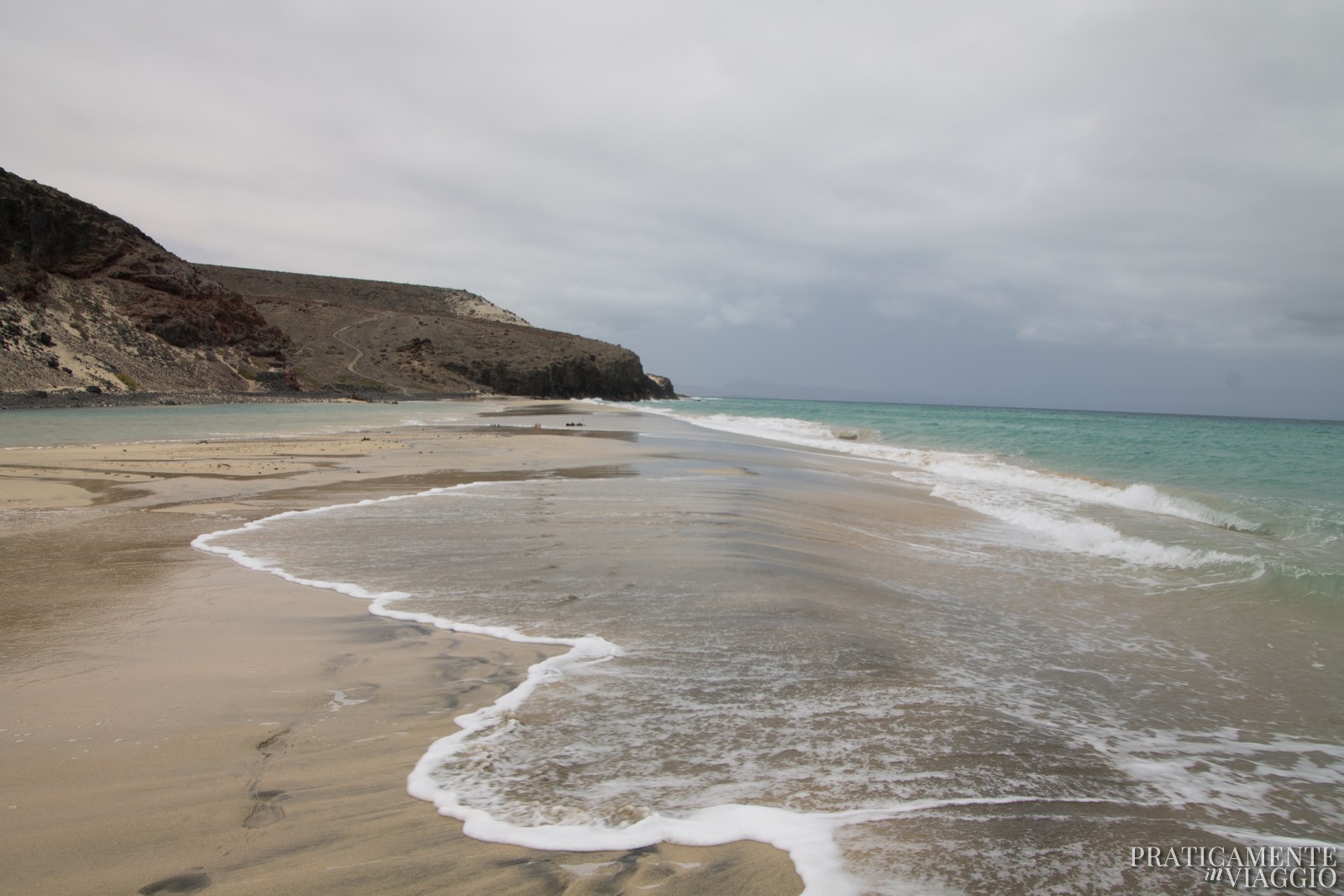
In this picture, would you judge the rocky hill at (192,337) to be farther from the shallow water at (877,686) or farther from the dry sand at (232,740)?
the shallow water at (877,686)

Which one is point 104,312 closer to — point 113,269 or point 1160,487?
point 113,269

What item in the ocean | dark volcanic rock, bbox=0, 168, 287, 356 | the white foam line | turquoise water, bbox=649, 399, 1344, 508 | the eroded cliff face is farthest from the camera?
dark volcanic rock, bbox=0, 168, 287, 356

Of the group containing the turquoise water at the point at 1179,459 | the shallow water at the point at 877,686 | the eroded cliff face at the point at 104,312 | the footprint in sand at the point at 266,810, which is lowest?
the shallow water at the point at 877,686

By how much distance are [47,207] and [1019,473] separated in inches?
2337

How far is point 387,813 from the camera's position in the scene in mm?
2305

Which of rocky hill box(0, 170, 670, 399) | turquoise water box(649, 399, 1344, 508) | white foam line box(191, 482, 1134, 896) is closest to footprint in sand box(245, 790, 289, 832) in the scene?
white foam line box(191, 482, 1134, 896)

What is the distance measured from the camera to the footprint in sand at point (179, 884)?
73.4 inches

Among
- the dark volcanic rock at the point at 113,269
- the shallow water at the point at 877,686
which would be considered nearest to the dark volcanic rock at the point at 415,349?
the dark volcanic rock at the point at 113,269

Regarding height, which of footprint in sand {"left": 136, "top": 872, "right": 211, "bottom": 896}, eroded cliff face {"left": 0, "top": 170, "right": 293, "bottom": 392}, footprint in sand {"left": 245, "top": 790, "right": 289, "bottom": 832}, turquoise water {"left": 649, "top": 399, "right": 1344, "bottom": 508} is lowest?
footprint in sand {"left": 245, "top": 790, "right": 289, "bottom": 832}

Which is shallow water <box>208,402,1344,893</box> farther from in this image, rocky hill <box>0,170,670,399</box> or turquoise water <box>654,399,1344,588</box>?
rocky hill <box>0,170,670,399</box>

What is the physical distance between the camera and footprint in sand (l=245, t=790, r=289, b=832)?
2.20m

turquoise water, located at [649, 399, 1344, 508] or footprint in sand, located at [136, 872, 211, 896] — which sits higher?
turquoise water, located at [649, 399, 1344, 508]

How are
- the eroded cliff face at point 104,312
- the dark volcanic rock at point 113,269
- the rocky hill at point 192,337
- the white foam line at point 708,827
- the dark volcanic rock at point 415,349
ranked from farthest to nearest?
the dark volcanic rock at point 415,349
the dark volcanic rock at point 113,269
the rocky hill at point 192,337
the eroded cliff face at point 104,312
the white foam line at point 708,827

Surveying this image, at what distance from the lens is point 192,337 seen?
5175 centimetres
